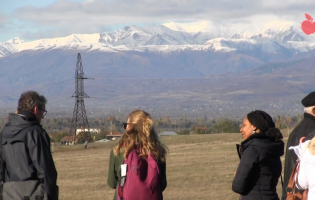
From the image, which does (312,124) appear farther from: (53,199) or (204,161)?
(204,161)

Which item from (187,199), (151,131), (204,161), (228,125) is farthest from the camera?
(228,125)

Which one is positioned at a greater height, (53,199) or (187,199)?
(53,199)

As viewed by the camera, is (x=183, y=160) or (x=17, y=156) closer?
(x=17, y=156)

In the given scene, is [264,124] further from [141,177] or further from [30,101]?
[30,101]

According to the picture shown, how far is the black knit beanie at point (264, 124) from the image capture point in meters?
7.10

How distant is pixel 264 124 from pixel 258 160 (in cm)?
38

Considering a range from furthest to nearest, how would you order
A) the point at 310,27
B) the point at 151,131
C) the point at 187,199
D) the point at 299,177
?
the point at 187,199 < the point at 310,27 < the point at 151,131 < the point at 299,177

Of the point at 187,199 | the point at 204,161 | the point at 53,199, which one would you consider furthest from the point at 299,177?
the point at 204,161

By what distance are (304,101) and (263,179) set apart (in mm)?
826

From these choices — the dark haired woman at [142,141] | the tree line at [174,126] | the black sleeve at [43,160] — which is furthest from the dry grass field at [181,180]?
the tree line at [174,126]

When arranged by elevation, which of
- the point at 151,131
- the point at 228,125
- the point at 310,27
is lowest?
the point at 228,125

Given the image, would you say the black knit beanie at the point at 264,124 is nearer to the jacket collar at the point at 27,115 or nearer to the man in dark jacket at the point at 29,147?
the man in dark jacket at the point at 29,147

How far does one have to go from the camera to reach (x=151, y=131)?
267 inches

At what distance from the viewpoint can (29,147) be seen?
23.2ft
